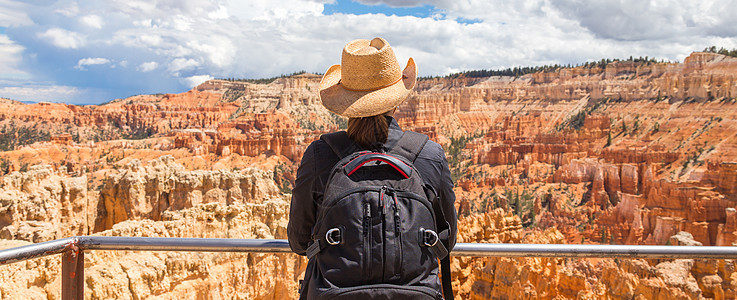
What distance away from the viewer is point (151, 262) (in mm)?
6141

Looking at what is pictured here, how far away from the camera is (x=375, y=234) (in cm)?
144

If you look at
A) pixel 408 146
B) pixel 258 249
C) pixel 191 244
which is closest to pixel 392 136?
pixel 408 146

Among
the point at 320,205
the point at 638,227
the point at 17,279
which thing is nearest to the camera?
the point at 320,205

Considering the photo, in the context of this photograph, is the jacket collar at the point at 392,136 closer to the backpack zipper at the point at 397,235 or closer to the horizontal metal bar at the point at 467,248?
the backpack zipper at the point at 397,235

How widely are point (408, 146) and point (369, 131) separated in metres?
0.14

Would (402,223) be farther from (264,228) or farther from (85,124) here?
(85,124)

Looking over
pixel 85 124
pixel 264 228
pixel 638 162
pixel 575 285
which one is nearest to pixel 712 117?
pixel 638 162

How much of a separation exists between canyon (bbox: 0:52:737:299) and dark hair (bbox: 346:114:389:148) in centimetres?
496

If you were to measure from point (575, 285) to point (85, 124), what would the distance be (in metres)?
76.8

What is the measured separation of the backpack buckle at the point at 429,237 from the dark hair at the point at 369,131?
350 millimetres

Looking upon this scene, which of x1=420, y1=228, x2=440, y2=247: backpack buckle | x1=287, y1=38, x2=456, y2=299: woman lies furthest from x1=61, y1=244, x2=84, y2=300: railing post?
x1=420, y1=228, x2=440, y2=247: backpack buckle

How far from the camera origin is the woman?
5.04 feet

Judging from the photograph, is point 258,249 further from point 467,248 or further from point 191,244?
point 467,248

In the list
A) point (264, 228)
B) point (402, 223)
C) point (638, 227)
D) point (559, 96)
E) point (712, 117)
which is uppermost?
point (559, 96)
